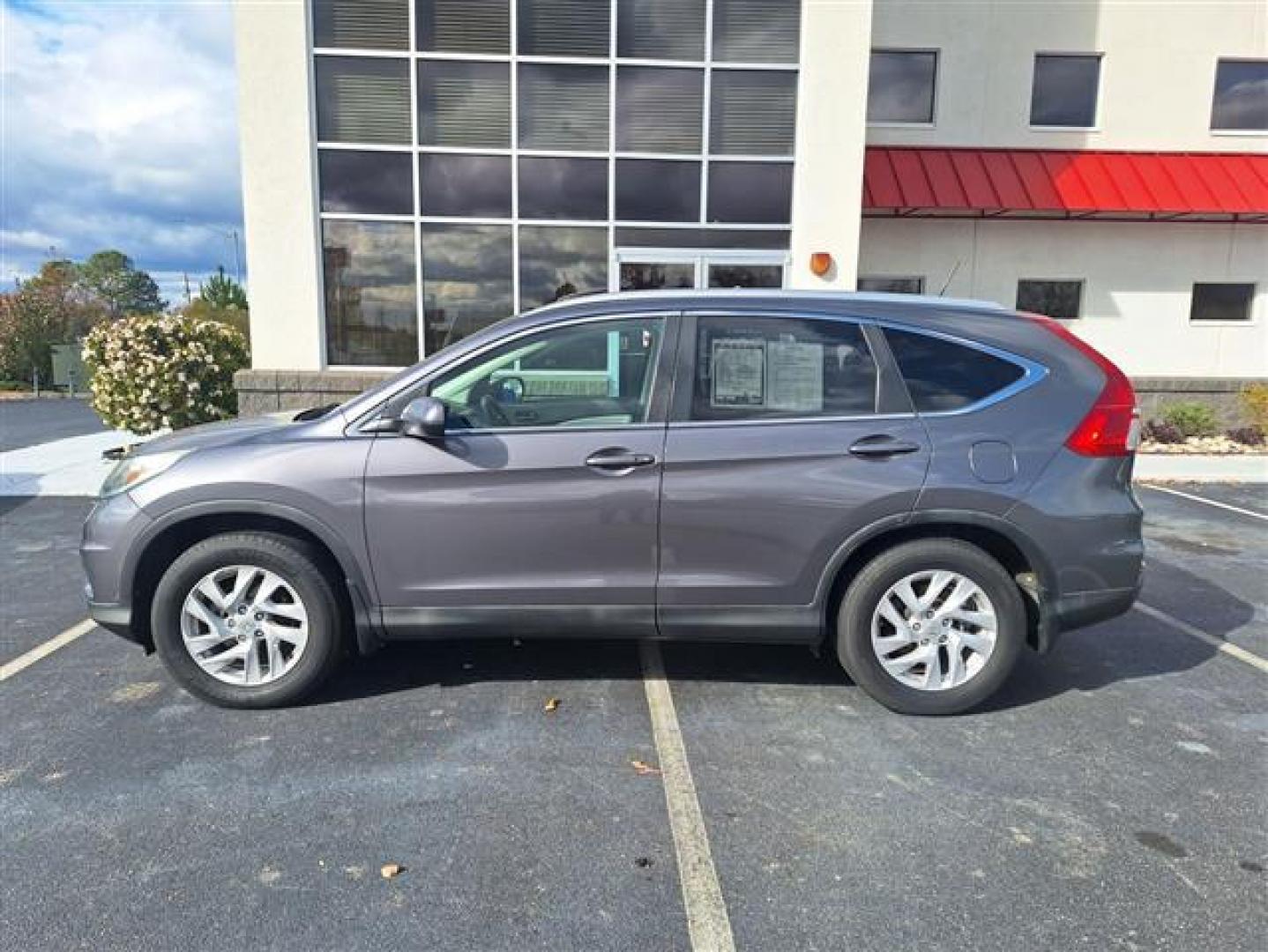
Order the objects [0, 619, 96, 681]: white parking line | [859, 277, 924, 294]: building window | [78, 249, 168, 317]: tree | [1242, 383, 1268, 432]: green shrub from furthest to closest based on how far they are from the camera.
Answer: [78, 249, 168, 317]: tree < [859, 277, 924, 294]: building window < [1242, 383, 1268, 432]: green shrub < [0, 619, 96, 681]: white parking line

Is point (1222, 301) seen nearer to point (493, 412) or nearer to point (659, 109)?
point (659, 109)

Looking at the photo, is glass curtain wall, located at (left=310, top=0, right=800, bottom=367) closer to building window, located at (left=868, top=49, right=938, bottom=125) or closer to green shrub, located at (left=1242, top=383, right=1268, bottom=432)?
building window, located at (left=868, top=49, right=938, bottom=125)

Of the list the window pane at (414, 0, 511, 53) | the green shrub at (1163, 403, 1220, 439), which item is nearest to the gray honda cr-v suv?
the window pane at (414, 0, 511, 53)

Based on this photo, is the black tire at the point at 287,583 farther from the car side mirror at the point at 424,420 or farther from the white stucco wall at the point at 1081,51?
the white stucco wall at the point at 1081,51

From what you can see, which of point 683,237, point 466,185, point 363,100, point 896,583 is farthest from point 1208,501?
point 363,100

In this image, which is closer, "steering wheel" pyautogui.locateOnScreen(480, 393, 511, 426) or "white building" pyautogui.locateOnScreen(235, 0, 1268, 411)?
"steering wheel" pyautogui.locateOnScreen(480, 393, 511, 426)

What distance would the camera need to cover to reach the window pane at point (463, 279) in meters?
10.6

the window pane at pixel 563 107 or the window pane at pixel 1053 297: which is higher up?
the window pane at pixel 563 107

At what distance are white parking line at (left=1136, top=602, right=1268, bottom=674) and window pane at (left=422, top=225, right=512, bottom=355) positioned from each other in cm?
794

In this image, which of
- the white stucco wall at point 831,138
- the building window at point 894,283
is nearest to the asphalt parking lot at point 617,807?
the white stucco wall at point 831,138

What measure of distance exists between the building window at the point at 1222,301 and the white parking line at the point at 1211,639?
445 inches

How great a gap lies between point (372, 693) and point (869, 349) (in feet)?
8.92

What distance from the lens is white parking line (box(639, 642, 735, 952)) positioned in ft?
7.64

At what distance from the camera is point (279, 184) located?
10156 millimetres
